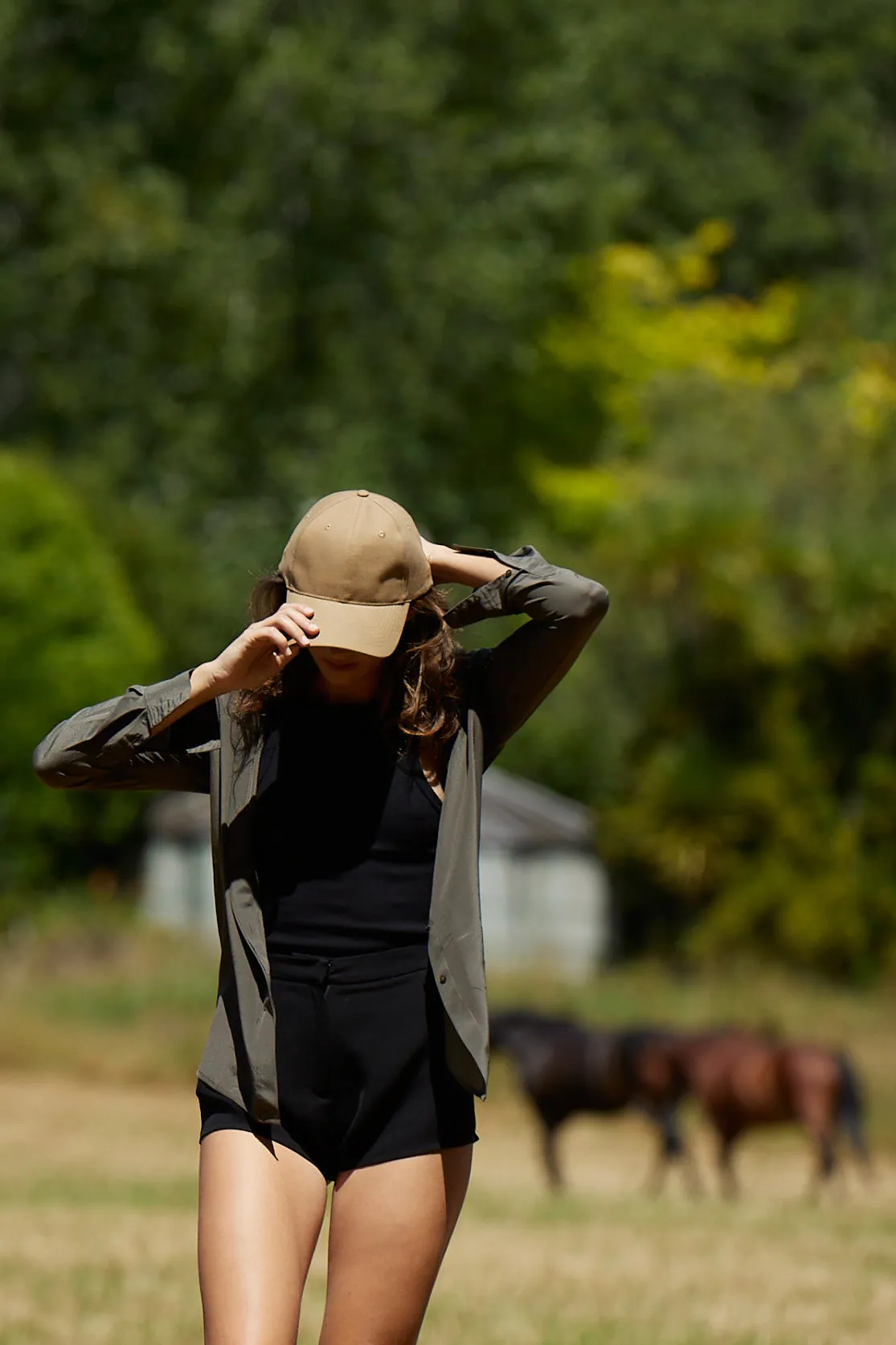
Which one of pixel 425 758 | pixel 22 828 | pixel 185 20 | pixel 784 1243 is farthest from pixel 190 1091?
pixel 425 758

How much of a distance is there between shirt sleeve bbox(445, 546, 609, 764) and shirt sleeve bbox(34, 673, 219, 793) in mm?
499

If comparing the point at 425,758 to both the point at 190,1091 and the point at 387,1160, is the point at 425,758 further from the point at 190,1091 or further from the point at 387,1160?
the point at 190,1091

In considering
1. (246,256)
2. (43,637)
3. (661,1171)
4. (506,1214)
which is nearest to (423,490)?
(246,256)

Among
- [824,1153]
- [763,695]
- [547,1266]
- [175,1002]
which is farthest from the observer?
[763,695]

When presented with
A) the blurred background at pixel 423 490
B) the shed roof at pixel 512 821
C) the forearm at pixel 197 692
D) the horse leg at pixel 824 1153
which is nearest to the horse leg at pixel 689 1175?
the horse leg at pixel 824 1153

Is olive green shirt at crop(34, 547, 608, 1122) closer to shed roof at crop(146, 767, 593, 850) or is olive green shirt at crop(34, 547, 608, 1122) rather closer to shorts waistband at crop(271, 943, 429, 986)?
shorts waistband at crop(271, 943, 429, 986)

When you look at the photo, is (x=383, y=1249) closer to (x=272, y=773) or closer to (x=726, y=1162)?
(x=272, y=773)

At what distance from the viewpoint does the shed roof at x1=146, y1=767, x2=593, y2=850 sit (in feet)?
92.5

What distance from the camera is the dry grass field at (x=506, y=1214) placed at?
7.05 m

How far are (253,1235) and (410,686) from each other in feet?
3.19

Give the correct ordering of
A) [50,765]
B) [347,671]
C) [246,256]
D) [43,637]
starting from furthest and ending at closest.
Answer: [246,256] < [43,637] < [50,765] < [347,671]

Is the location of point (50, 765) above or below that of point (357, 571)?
below

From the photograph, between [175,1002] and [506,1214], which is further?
[175,1002]

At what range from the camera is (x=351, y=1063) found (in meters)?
3.64
